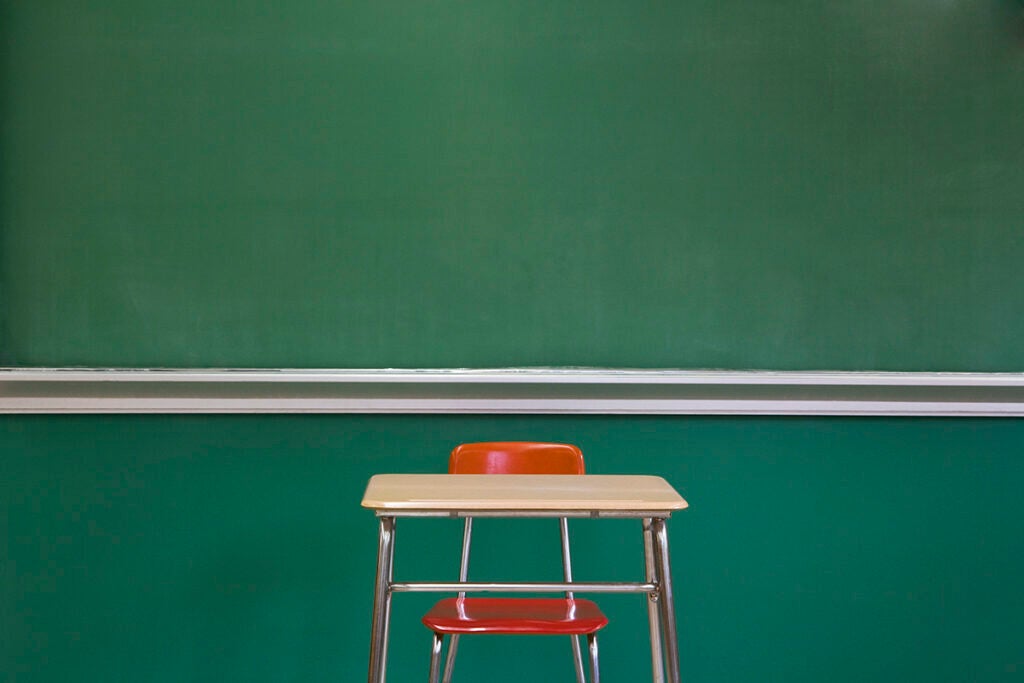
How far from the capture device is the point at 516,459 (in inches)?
80.6

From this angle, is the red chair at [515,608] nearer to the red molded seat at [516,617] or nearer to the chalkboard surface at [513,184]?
the red molded seat at [516,617]

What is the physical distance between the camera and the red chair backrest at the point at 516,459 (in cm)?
203

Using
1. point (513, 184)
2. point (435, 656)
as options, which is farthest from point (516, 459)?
point (513, 184)

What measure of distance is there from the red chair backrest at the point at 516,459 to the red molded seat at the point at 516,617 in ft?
1.01

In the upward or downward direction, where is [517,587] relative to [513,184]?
downward

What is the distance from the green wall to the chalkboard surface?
0.22 m

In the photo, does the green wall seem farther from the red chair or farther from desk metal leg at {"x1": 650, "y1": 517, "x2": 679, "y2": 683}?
desk metal leg at {"x1": 650, "y1": 517, "x2": 679, "y2": 683}

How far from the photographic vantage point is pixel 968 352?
7.82 ft

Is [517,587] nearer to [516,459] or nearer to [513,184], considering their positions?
[516,459]

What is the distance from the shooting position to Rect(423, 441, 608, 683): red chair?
1.71m

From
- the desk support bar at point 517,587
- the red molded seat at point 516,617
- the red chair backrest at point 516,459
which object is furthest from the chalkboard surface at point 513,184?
the desk support bar at point 517,587

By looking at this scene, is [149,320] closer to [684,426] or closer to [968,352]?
[684,426]

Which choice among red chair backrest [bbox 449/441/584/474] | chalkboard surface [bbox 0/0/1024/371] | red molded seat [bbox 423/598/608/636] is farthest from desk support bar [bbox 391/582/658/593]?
chalkboard surface [bbox 0/0/1024/371]

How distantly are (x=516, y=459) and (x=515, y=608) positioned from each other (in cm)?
36
